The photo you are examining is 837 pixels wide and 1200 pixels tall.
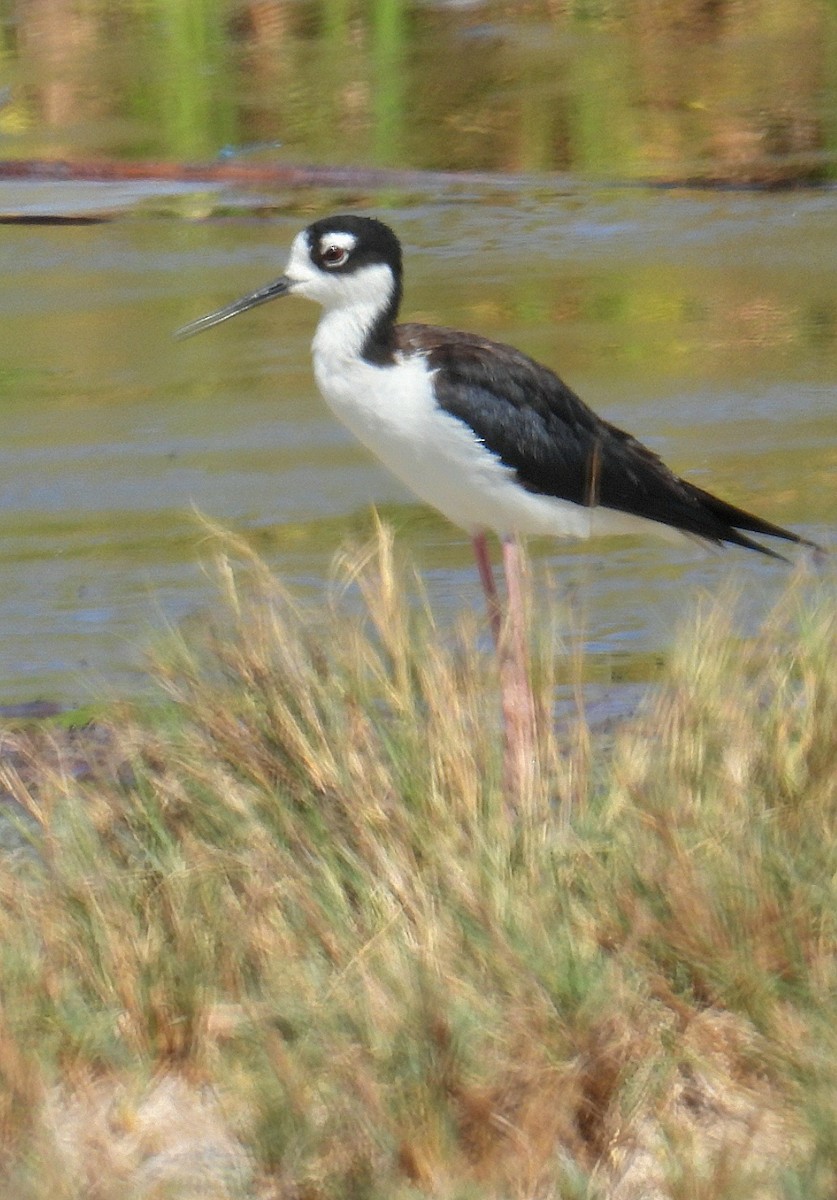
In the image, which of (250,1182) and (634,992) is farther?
(634,992)

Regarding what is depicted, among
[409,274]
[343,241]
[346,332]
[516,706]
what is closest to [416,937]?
[516,706]

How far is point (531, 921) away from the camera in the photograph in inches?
133

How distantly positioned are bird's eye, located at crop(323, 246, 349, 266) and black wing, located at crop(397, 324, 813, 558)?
0.22 meters

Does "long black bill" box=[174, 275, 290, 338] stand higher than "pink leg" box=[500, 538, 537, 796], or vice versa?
"long black bill" box=[174, 275, 290, 338]

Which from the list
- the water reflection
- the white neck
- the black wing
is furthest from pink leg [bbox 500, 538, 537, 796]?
the water reflection

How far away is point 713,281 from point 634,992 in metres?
6.50

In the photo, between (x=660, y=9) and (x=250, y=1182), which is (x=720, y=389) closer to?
(x=250, y=1182)

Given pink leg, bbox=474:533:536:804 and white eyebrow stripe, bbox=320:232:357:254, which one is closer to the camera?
pink leg, bbox=474:533:536:804

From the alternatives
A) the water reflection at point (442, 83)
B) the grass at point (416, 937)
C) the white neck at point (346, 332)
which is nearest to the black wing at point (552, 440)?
the white neck at point (346, 332)

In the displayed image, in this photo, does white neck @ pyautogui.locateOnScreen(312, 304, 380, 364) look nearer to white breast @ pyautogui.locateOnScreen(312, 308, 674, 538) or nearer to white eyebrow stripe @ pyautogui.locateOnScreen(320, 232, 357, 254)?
white breast @ pyautogui.locateOnScreen(312, 308, 674, 538)

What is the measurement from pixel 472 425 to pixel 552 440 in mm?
276

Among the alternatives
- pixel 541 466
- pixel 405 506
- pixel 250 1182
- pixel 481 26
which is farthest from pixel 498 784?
pixel 481 26

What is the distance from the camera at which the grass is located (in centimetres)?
303

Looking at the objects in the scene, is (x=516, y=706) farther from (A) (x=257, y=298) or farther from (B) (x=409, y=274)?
(B) (x=409, y=274)
